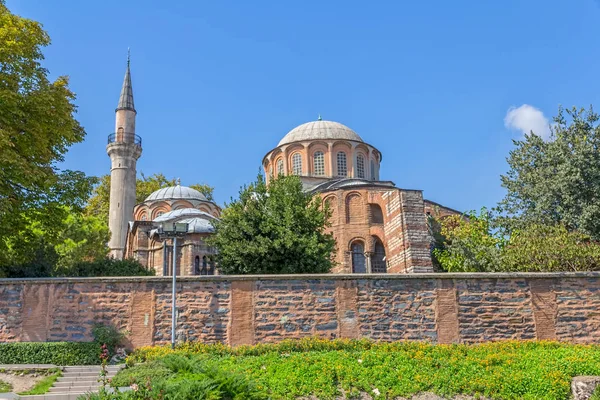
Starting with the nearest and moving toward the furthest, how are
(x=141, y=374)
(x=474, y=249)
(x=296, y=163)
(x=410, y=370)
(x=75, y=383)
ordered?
(x=141, y=374)
(x=410, y=370)
(x=75, y=383)
(x=474, y=249)
(x=296, y=163)

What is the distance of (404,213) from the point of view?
24.0 m

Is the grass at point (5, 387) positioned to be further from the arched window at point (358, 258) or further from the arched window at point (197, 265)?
the arched window at point (358, 258)

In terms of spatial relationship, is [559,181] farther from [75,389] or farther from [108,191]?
[108,191]

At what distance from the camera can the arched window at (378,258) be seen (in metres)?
26.1

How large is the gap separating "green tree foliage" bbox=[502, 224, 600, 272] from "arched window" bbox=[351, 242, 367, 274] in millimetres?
10813

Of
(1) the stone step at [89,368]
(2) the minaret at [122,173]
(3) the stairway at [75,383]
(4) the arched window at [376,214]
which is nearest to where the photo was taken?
(3) the stairway at [75,383]

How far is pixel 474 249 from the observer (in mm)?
19406

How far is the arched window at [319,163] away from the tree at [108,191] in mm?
9978

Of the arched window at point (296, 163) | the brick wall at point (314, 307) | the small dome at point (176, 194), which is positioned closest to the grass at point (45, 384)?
the brick wall at point (314, 307)

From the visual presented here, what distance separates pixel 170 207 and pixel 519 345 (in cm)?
2559

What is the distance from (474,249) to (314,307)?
8.46m

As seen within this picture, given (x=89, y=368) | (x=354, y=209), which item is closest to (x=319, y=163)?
(x=354, y=209)

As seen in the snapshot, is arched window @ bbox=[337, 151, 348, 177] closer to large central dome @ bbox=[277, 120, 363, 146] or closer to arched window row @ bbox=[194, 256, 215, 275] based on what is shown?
large central dome @ bbox=[277, 120, 363, 146]

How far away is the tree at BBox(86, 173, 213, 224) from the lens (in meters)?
37.8
